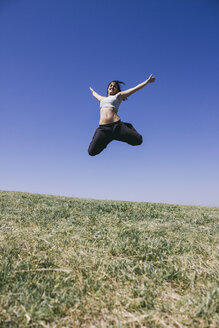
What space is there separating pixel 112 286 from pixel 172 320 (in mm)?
791

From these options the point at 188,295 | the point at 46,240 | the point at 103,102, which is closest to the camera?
the point at 188,295

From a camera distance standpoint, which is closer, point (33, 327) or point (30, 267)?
point (33, 327)

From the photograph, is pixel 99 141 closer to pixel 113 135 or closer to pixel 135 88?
pixel 113 135

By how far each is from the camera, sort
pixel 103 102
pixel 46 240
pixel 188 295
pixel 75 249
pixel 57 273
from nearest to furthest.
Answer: pixel 188 295 → pixel 57 273 → pixel 75 249 → pixel 46 240 → pixel 103 102

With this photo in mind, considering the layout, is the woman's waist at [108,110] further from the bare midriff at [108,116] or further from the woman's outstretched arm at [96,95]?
the woman's outstretched arm at [96,95]

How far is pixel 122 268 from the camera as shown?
9.71 feet

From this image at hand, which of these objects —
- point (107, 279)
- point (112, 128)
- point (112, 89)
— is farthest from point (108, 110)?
point (107, 279)

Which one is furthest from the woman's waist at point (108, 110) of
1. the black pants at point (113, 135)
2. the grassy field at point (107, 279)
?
the grassy field at point (107, 279)

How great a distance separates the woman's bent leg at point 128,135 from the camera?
22.7ft

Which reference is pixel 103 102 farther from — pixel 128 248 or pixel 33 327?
pixel 33 327

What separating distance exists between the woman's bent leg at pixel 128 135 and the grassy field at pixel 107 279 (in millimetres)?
3394

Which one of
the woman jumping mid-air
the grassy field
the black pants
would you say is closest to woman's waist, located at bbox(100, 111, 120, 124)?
the woman jumping mid-air

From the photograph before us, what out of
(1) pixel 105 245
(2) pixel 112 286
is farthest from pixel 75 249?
(2) pixel 112 286

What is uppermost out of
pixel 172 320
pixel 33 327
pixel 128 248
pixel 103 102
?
pixel 103 102
